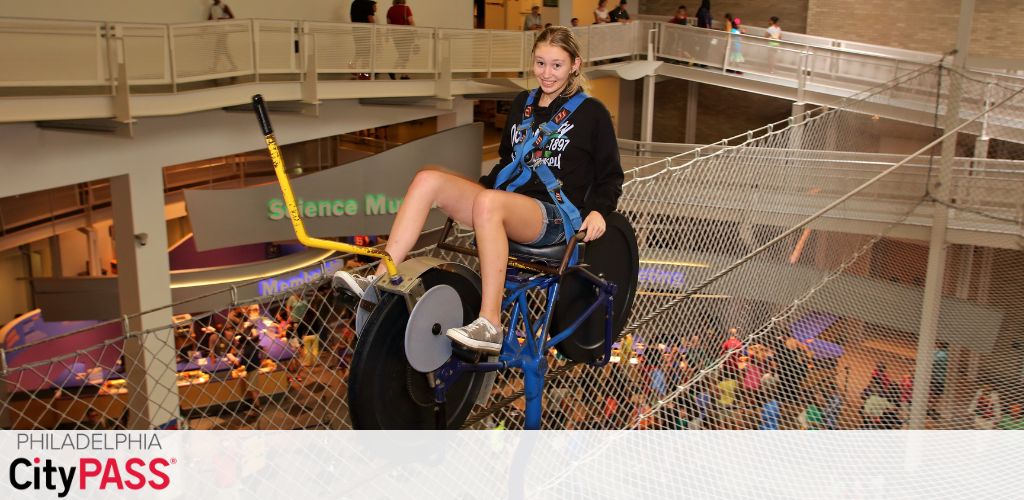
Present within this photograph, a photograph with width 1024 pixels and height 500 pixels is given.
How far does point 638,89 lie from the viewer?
73.0 feet

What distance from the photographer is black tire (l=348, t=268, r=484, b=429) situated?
2.02m

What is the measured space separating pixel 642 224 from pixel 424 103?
9.54 meters

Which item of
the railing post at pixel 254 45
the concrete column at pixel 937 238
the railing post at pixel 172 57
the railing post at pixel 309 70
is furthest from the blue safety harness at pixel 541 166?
the railing post at pixel 309 70

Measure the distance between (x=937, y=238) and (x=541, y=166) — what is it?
6400mm

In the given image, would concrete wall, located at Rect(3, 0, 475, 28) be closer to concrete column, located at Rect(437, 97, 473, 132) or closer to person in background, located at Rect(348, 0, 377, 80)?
person in background, located at Rect(348, 0, 377, 80)

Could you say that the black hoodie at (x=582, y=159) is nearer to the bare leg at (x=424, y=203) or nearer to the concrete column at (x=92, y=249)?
the bare leg at (x=424, y=203)

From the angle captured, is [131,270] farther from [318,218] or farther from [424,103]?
[424,103]

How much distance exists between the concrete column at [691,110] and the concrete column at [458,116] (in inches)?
284

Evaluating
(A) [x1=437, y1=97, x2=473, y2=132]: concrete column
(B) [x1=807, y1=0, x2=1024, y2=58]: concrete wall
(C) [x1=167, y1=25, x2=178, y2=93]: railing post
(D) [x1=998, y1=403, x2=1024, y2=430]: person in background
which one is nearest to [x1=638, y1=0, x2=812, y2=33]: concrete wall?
(B) [x1=807, y1=0, x2=1024, y2=58]: concrete wall

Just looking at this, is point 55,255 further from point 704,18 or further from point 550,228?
point 550,228

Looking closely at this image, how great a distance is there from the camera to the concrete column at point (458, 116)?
1475 centimetres
